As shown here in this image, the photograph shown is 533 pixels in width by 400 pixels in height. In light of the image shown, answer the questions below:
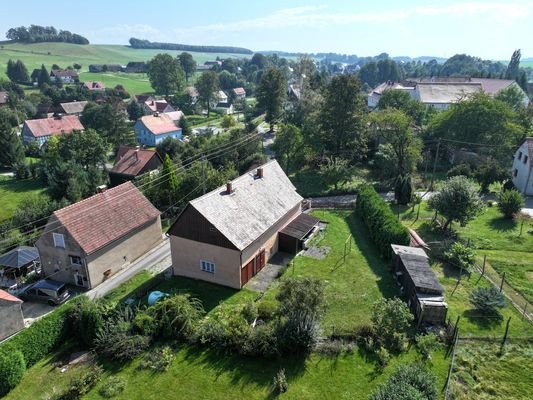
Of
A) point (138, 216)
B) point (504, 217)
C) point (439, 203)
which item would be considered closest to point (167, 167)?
point (138, 216)

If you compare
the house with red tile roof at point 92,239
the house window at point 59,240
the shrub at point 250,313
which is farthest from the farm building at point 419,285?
the house window at point 59,240

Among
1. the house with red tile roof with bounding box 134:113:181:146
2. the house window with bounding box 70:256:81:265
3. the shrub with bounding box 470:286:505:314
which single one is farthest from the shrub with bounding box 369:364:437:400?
the house with red tile roof with bounding box 134:113:181:146

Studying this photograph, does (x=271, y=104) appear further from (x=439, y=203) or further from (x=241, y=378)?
(x=241, y=378)

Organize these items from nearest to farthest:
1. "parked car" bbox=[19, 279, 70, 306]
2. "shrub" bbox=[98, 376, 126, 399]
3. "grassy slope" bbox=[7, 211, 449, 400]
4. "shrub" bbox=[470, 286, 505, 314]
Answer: "grassy slope" bbox=[7, 211, 449, 400]
"shrub" bbox=[98, 376, 126, 399]
"shrub" bbox=[470, 286, 505, 314]
"parked car" bbox=[19, 279, 70, 306]

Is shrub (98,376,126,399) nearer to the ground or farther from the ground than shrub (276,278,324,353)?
nearer to the ground

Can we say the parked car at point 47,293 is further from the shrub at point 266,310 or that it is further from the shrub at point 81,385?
the shrub at point 266,310

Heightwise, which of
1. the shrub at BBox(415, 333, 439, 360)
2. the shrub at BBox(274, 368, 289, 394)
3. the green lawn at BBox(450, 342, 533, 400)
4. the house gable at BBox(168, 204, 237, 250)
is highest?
the house gable at BBox(168, 204, 237, 250)

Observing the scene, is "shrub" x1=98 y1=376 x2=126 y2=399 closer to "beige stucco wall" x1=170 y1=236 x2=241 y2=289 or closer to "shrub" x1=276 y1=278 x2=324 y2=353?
"shrub" x1=276 y1=278 x2=324 y2=353
